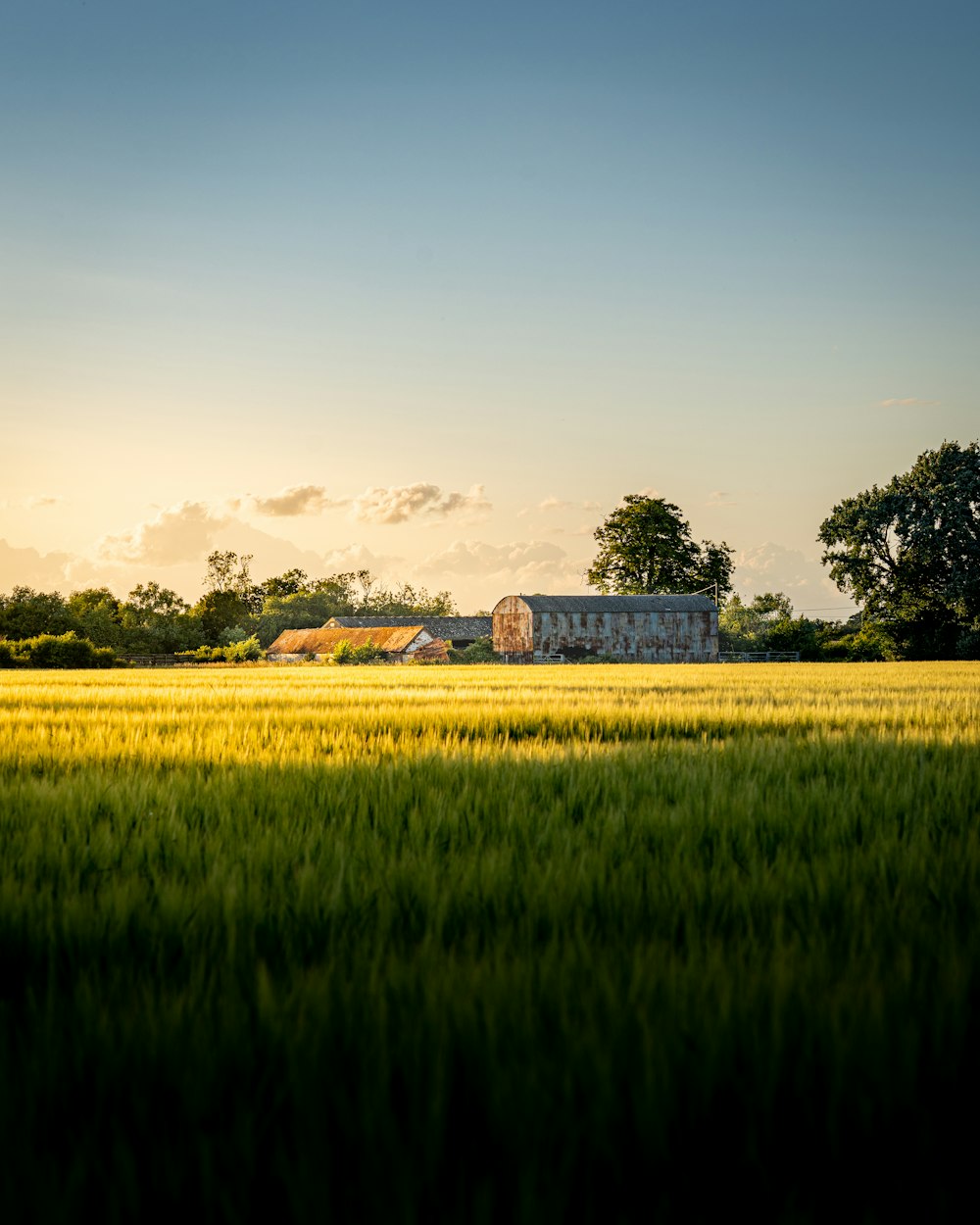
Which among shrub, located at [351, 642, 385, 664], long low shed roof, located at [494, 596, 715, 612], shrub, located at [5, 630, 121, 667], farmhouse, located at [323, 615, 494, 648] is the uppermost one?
long low shed roof, located at [494, 596, 715, 612]

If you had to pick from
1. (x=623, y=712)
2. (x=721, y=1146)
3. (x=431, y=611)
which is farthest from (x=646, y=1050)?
(x=431, y=611)

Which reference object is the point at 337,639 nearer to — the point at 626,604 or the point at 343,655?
the point at 343,655

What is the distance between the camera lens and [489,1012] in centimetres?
156

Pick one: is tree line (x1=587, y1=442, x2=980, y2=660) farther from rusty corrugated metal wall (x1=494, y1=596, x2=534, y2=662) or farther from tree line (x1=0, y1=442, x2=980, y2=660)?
rusty corrugated metal wall (x1=494, y1=596, x2=534, y2=662)

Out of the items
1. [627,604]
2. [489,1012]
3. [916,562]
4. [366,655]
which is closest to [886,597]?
[916,562]

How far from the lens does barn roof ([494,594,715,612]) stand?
75375 mm

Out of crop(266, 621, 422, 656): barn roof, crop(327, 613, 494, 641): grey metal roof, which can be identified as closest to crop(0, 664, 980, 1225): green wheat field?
crop(266, 621, 422, 656): barn roof

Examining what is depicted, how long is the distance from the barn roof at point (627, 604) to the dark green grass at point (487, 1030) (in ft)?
236

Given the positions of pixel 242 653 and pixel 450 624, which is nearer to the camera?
pixel 242 653

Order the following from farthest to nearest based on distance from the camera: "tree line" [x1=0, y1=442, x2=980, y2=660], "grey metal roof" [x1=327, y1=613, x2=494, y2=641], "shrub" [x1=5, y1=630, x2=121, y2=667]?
"grey metal roof" [x1=327, y1=613, x2=494, y2=641] < "tree line" [x1=0, y1=442, x2=980, y2=660] < "shrub" [x1=5, y1=630, x2=121, y2=667]

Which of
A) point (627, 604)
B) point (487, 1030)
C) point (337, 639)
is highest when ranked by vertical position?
point (627, 604)

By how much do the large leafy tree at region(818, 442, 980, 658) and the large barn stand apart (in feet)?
45.2

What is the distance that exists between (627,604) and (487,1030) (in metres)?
75.5

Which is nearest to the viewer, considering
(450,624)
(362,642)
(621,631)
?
(621,631)
